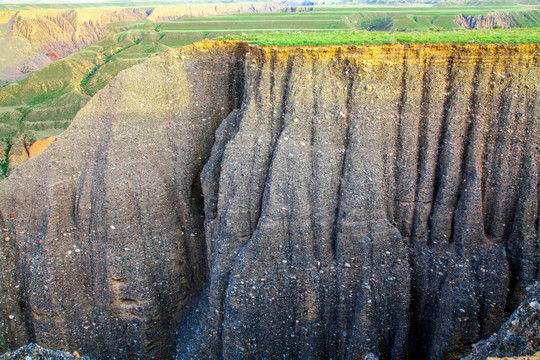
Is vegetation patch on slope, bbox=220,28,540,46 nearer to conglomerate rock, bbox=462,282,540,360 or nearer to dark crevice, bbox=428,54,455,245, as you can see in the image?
dark crevice, bbox=428,54,455,245

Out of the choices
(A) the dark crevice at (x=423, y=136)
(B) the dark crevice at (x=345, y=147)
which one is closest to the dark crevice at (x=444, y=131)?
(A) the dark crevice at (x=423, y=136)

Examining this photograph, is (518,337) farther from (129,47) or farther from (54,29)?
(54,29)

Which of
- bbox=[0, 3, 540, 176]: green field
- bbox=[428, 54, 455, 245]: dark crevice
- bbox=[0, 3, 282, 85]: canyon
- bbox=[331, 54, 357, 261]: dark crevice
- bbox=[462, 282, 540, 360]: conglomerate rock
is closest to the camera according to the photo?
bbox=[462, 282, 540, 360]: conglomerate rock

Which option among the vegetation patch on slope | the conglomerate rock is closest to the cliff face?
the vegetation patch on slope

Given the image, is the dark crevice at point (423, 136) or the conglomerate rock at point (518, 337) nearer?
the conglomerate rock at point (518, 337)

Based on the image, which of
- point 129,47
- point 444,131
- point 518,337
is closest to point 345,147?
point 444,131

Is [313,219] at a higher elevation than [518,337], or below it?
higher

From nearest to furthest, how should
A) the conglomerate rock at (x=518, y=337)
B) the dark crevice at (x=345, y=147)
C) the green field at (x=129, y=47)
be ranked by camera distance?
1. the conglomerate rock at (x=518, y=337)
2. the dark crevice at (x=345, y=147)
3. the green field at (x=129, y=47)

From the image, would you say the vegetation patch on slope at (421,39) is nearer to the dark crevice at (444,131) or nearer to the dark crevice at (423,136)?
the dark crevice at (444,131)

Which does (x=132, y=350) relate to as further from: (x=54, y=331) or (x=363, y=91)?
(x=363, y=91)
